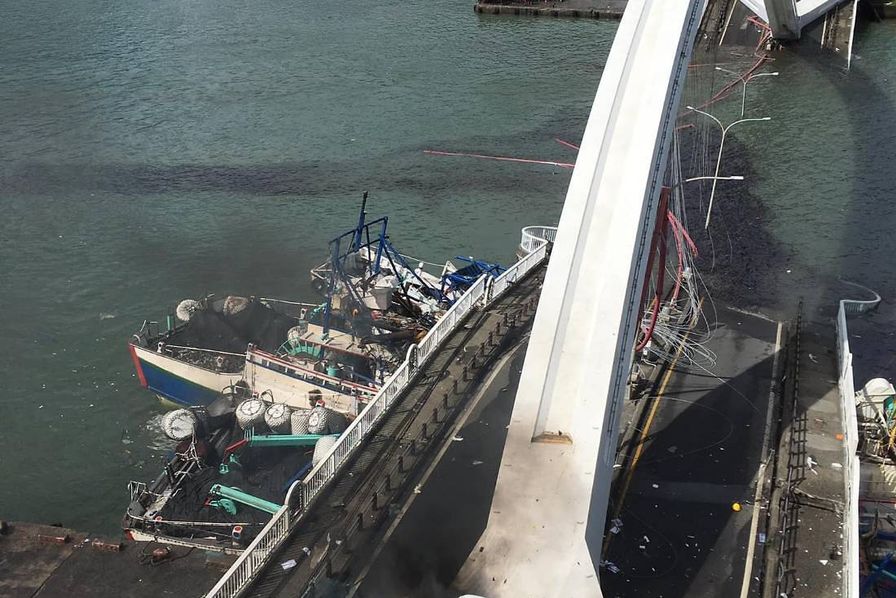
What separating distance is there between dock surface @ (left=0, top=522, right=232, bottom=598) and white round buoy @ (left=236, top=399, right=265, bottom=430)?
260 inches

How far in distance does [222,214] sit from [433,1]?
154ft

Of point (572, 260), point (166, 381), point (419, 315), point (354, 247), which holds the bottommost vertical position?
point (166, 381)

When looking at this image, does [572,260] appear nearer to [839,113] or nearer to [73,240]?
[73,240]

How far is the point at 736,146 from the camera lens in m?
58.7

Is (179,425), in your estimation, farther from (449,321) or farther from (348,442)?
(348,442)

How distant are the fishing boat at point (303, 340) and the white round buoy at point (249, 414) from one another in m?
1.72

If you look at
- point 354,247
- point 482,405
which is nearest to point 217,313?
point 354,247

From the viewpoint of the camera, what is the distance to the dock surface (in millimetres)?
22242

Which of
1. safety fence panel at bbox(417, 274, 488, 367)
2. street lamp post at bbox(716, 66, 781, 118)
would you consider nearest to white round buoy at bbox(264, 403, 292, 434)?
safety fence panel at bbox(417, 274, 488, 367)

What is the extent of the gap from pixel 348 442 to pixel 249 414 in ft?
30.3

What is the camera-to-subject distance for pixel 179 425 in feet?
102

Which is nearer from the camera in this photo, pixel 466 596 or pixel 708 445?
pixel 466 596

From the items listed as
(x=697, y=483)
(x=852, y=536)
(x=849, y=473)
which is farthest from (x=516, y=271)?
(x=852, y=536)

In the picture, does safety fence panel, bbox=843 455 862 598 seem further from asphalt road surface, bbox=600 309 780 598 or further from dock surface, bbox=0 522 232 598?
dock surface, bbox=0 522 232 598
